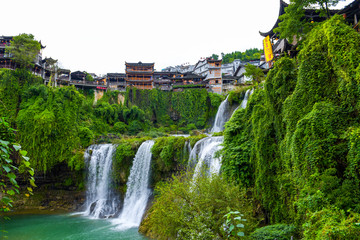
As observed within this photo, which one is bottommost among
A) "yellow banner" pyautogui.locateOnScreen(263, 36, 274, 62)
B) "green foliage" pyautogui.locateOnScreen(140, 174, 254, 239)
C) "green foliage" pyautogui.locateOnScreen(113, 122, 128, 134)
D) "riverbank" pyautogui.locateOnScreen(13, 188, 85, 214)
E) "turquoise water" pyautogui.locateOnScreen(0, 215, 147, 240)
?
"turquoise water" pyautogui.locateOnScreen(0, 215, 147, 240)

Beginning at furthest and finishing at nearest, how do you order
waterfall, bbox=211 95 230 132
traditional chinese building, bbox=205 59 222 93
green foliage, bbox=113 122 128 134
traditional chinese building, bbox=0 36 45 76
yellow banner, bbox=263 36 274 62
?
traditional chinese building, bbox=205 59 222 93
green foliage, bbox=113 122 128 134
traditional chinese building, bbox=0 36 45 76
waterfall, bbox=211 95 230 132
yellow banner, bbox=263 36 274 62

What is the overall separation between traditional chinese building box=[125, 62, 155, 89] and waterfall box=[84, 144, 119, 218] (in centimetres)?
2913

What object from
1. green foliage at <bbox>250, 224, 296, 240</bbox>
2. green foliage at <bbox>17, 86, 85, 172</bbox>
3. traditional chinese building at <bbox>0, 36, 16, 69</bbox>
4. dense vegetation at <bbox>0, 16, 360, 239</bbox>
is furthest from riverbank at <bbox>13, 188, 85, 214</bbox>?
green foliage at <bbox>250, 224, 296, 240</bbox>

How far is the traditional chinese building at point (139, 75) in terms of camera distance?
53.2 m

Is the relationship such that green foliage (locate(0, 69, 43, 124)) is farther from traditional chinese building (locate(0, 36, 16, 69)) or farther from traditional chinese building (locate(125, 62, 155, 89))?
traditional chinese building (locate(125, 62, 155, 89))

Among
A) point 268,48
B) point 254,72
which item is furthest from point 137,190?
point 268,48

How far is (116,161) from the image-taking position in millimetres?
24297

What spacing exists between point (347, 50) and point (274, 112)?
3.85 m

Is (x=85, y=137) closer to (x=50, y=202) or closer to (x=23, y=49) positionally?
(x=50, y=202)

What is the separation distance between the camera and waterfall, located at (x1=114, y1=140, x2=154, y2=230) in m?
19.8

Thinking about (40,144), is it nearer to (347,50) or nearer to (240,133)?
Answer: (240,133)

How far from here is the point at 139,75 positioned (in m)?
54.1

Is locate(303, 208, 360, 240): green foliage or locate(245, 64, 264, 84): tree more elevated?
locate(245, 64, 264, 84): tree

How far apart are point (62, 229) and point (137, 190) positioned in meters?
6.60
